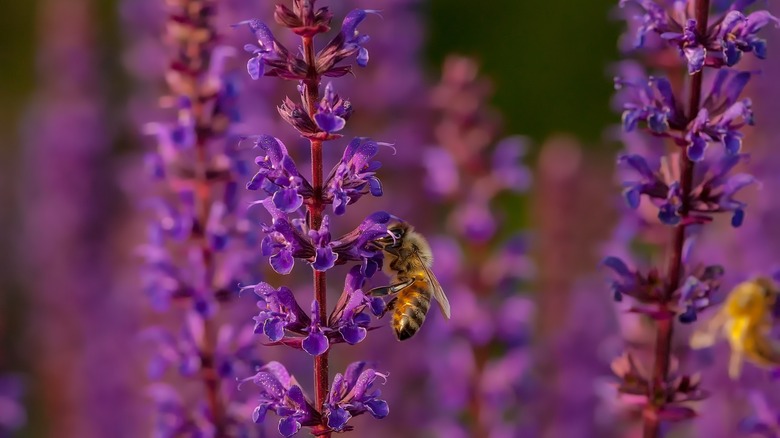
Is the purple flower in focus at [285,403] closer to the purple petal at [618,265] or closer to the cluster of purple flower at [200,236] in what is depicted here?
the cluster of purple flower at [200,236]

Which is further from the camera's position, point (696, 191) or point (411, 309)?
point (411, 309)

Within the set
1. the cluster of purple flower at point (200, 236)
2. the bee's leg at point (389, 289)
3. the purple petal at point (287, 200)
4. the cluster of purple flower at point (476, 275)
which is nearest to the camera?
the purple petal at point (287, 200)

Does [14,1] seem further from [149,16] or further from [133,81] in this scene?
[149,16]

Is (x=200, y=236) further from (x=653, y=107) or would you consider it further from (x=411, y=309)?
(x=653, y=107)

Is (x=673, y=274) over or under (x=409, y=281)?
over

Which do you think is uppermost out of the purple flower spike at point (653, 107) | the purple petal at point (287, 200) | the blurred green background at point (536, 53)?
the purple flower spike at point (653, 107)

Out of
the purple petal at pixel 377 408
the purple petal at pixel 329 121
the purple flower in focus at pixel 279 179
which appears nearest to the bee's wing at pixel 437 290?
the purple petal at pixel 377 408

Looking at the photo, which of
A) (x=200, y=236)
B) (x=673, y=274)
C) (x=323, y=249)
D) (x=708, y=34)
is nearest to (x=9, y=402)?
(x=200, y=236)
